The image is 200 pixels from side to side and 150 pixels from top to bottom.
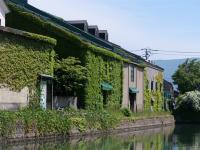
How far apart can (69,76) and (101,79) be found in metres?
6.58

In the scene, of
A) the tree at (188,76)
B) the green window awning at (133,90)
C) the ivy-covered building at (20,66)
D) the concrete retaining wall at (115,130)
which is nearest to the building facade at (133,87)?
the green window awning at (133,90)

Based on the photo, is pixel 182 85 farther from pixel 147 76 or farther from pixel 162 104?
pixel 147 76

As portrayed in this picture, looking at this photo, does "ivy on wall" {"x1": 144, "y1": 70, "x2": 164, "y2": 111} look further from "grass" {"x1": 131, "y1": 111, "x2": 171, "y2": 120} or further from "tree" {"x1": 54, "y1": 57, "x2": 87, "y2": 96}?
"tree" {"x1": 54, "y1": 57, "x2": 87, "y2": 96}

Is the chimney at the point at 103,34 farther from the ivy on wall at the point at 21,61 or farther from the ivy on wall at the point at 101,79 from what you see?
the ivy on wall at the point at 21,61

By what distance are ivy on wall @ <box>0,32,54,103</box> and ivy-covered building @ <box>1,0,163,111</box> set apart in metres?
8.51

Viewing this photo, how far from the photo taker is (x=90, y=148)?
98.3 feet

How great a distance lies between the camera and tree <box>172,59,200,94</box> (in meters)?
89.1

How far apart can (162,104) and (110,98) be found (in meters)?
26.3

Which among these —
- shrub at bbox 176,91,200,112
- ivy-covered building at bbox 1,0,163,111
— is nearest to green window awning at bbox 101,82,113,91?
ivy-covered building at bbox 1,0,163,111

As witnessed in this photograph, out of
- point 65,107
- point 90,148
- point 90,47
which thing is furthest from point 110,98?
point 90,148

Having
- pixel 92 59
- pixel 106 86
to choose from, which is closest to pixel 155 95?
pixel 106 86

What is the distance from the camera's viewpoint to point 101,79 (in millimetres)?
51312

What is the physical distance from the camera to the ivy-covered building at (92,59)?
47.2 meters

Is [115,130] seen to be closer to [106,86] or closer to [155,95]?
[106,86]
